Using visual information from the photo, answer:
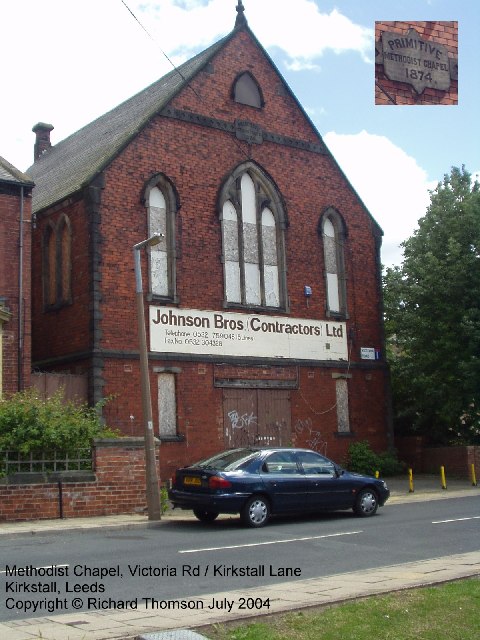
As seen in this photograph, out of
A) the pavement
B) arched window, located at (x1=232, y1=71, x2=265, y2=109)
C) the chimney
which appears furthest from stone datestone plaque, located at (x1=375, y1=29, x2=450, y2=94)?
the chimney

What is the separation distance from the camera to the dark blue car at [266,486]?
15422mm

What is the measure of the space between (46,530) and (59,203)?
1242cm

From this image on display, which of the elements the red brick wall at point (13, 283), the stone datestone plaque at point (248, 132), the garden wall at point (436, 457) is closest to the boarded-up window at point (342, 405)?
the garden wall at point (436, 457)

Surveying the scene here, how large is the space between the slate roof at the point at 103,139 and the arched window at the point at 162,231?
1594 millimetres

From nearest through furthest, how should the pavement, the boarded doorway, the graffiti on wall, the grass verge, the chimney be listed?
the grass verge < the pavement < the boarded doorway < the graffiti on wall < the chimney

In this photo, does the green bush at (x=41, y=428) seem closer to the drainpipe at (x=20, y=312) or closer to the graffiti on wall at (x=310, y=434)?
the drainpipe at (x=20, y=312)

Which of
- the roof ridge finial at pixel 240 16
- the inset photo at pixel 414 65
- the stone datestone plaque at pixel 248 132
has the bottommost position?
the inset photo at pixel 414 65

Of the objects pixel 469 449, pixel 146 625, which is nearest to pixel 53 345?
pixel 469 449

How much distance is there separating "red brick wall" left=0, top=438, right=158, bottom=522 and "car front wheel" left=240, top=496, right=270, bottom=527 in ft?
10.6

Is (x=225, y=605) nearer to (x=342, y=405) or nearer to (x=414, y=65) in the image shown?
(x=414, y=65)

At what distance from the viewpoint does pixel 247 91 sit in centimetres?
2722

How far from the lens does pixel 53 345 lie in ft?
80.5

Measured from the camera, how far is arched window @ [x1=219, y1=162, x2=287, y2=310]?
25.8m

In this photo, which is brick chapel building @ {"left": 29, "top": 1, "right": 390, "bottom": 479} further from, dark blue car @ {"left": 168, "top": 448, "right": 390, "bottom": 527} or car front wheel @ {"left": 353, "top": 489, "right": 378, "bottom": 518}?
car front wheel @ {"left": 353, "top": 489, "right": 378, "bottom": 518}
